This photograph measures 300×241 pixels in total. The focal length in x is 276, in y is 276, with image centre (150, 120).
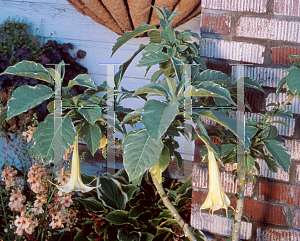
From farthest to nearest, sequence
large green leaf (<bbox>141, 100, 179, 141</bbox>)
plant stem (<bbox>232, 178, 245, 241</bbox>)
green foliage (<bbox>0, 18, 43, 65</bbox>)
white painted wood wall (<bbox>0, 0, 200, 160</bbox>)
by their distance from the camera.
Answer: white painted wood wall (<bbox>0, 0, 200, 160</bbox>)
green foliage (<bbox>0, 18, 43, 65</bbox>)
plant stem (<bbox>232, 178, 245, 241</bbox>)
large green leaf (<bbox>141, 100, 179, 141</bbox>)

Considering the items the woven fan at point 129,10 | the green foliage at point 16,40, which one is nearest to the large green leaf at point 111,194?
the woven fan at point 129,10

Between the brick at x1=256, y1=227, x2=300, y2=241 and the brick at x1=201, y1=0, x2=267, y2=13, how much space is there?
0.75 metres

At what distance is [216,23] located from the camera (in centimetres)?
89

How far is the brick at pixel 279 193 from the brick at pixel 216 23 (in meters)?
0.54

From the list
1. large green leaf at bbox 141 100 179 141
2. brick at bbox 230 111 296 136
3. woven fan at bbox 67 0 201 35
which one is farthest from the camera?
woven fan at bbox 67 0 201 35

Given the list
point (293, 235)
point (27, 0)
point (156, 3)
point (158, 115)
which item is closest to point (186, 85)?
point (158, 115)

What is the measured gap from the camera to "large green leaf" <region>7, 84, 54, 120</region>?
55 centimetres

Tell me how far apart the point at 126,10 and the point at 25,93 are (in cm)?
108

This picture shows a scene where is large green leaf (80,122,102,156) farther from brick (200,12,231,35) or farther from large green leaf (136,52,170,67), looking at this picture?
brick (200,12,231,35)

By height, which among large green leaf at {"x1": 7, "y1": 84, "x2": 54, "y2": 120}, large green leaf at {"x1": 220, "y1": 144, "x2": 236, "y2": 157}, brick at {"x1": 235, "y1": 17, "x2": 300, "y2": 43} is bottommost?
large green leaf at {"x1": 220, "y1": 144, "x2": 236, "y2": 157}

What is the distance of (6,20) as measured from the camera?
206 centimetres

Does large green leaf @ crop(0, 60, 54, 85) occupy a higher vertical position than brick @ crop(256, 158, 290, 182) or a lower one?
higher

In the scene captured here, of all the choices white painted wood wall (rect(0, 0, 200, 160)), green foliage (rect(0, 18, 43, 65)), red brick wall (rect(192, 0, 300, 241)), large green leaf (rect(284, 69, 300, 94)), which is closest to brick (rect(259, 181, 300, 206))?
red brick wall (rect(192, 0, 300, 241))

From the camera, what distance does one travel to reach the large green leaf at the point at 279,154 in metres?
0.71
